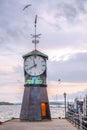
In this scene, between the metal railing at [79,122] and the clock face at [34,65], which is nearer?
the metal railing at [79,122]

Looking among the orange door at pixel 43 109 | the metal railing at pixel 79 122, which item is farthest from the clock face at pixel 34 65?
the metal railing at pixel 79 122

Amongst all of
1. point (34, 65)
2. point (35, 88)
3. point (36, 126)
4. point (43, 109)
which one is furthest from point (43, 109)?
point (36, 126)

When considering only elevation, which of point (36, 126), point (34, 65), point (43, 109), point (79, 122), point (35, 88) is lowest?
point (36, 126)

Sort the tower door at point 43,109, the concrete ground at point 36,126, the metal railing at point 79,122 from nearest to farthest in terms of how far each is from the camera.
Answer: the metal railing at point 79,122 → the concrete ground at point 36,126 → the tower door at point 43,109

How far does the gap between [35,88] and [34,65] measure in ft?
7.01

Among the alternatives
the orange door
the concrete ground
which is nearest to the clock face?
the orange door

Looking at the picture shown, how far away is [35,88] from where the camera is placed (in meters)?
35.7

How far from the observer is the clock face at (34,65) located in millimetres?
36122

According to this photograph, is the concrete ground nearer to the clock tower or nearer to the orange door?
the clock tower

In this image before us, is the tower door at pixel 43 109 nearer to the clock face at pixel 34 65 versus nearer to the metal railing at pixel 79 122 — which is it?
the clock face at pixel 34 65

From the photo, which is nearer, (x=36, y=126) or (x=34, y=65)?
(x=36, y=126)

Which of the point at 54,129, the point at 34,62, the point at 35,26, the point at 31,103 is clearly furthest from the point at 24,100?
the point at 54,129

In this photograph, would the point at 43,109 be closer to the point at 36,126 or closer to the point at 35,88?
the point at 35,88

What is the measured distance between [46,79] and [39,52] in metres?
2.63
